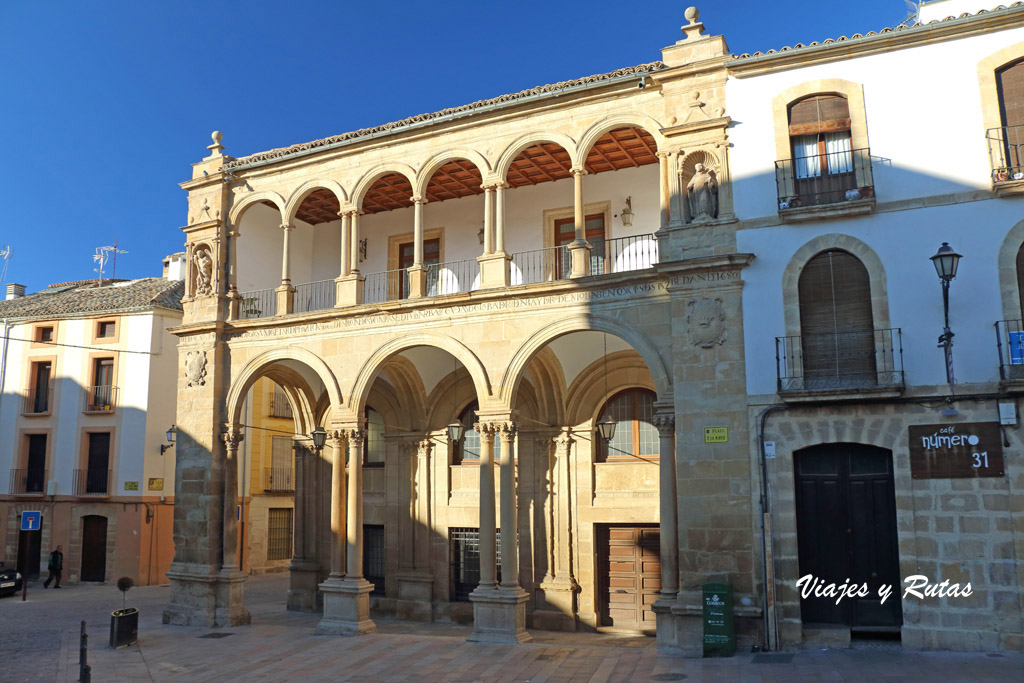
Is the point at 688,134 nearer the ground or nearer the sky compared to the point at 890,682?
nearer the sky

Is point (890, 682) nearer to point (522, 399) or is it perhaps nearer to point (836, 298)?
point (836, 298)

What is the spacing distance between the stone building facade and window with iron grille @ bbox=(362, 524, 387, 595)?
0.09 meters

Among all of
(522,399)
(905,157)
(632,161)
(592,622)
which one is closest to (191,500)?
(522,399)

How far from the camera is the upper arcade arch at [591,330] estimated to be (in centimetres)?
1530

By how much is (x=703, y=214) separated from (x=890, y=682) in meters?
7.80

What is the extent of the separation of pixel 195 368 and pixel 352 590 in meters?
6.60

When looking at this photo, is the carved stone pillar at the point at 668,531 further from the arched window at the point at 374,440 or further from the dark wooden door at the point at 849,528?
the arched window at the point at 374,440

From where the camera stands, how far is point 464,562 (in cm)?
2038

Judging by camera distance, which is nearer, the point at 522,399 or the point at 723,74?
the point at 723,74

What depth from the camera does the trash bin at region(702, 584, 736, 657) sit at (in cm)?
1342

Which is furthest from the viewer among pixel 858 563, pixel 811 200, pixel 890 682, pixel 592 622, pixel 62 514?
pixel 62 514

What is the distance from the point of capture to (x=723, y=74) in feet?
50.4

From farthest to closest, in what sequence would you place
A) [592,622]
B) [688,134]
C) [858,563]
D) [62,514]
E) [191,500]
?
[62,514] → [191,500] → [592,622] → [688,134] → [858,563]

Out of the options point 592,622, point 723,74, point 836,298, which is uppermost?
point 723,74
